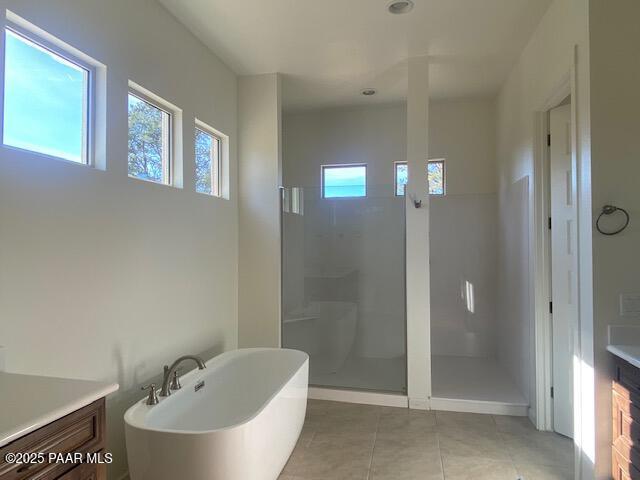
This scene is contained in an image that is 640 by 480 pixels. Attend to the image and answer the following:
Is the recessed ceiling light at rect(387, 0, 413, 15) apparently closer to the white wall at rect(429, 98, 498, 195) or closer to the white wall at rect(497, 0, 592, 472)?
the white wall at rect(497, 0, 592, 472)

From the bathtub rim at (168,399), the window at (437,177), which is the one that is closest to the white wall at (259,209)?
the bathtub rim at (168,399)

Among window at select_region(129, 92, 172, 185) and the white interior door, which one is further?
the white interior door

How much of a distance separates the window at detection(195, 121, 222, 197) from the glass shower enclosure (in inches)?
26.3

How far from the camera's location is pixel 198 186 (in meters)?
3.20

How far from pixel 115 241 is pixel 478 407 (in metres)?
2.99

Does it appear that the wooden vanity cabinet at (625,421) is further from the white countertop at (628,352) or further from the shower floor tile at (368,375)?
the shower floor tile at (368,375)

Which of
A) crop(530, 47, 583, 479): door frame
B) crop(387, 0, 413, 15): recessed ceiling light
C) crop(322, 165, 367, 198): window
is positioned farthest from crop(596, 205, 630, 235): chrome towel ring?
crop(322, 165, 367, 198): window

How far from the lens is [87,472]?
1.25 metres

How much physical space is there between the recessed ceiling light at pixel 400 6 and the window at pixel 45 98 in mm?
1887

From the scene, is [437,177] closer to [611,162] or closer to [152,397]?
[611,162]

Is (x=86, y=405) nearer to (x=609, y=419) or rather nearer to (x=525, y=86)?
(x=609, y=419)

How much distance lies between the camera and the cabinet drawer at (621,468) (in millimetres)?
1702

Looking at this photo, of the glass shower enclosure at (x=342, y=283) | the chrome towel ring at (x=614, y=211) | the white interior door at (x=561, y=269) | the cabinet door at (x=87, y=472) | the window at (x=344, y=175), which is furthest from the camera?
the window at (x=344, y=175)

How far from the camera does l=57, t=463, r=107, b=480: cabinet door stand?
3.89 ft
